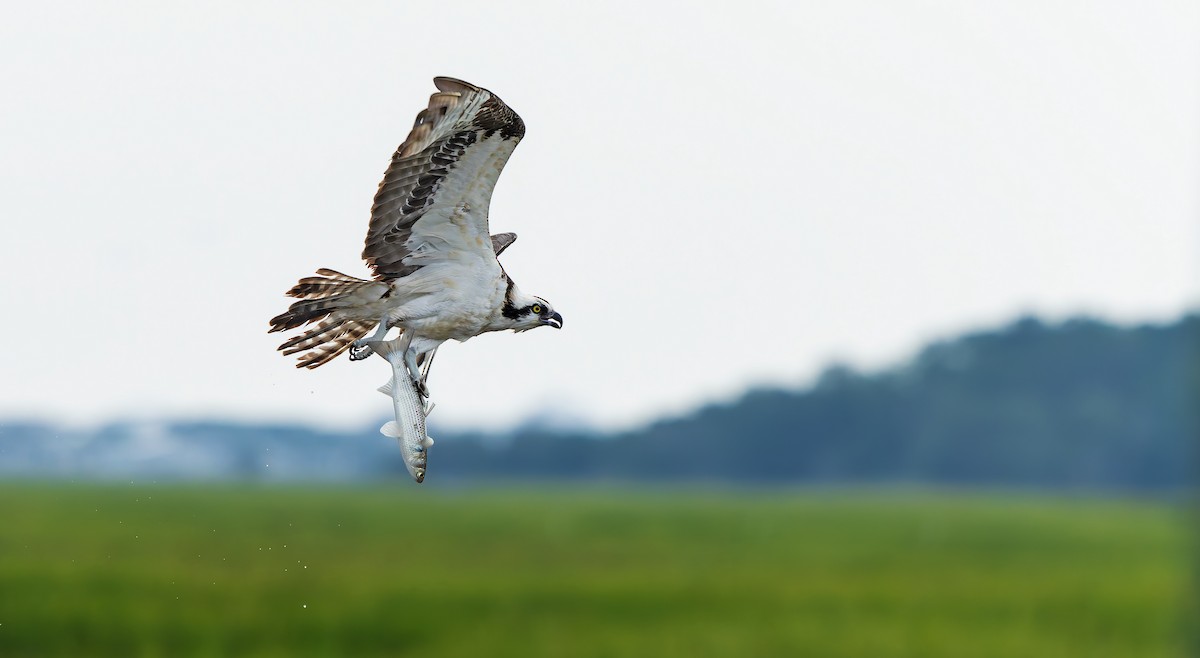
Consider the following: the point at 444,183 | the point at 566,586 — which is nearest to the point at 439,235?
the point at 444,183

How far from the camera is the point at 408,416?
507 cm

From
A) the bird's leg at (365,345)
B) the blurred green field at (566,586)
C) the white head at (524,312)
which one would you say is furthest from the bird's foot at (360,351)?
the blurred green field at (566,586)

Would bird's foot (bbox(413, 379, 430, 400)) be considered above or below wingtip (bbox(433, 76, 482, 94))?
below

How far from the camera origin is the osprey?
5.50m

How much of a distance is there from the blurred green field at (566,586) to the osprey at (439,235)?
119 ft

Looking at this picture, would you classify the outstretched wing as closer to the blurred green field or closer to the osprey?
the osprey

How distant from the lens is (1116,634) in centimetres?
4891

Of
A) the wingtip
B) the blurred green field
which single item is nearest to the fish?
the wingtip

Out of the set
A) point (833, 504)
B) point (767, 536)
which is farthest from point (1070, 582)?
point (833, 504)

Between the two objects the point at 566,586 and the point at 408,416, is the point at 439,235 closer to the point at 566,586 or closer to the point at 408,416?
the point at 408,416

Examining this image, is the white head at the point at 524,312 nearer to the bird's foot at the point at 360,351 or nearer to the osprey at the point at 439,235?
the osprey at the point at 439,235

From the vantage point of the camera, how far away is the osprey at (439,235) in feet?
18.0

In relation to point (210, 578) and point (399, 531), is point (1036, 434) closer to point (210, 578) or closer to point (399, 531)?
point (399, 531)

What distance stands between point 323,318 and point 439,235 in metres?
0.52
